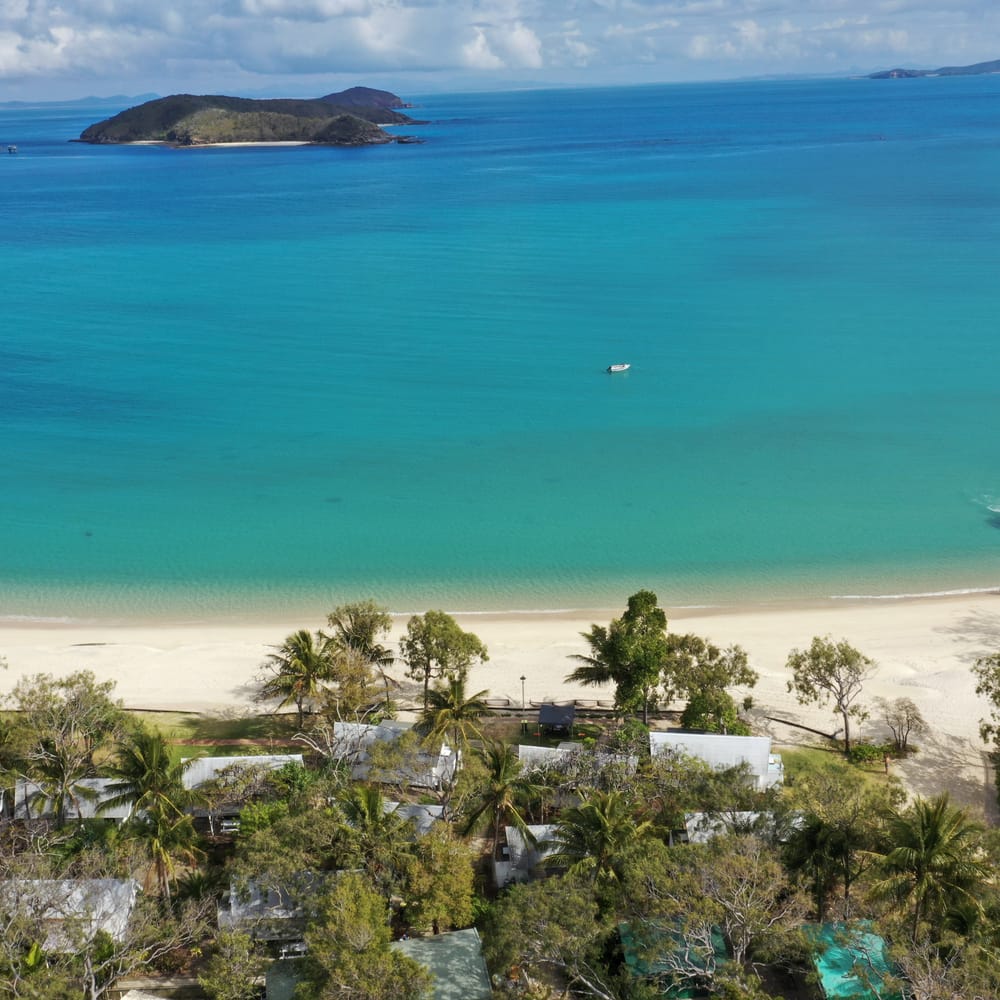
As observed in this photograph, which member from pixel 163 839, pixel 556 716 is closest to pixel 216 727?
pixel 163 839

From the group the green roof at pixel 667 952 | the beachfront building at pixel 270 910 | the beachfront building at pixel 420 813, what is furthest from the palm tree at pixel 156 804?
the green roof at pixel 667 952

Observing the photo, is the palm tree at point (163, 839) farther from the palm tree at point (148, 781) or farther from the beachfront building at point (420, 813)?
the beachfront building at point (420, 813)

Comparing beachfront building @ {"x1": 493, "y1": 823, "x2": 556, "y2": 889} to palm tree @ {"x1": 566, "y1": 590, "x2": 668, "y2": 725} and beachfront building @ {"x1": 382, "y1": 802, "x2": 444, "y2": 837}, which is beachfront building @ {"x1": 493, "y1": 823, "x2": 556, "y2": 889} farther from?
palm tree @ {"x1": 566, "y1": 590, "x2": 668, "y2": 725}

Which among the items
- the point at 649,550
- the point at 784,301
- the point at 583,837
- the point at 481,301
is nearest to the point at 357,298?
the point at 481,301

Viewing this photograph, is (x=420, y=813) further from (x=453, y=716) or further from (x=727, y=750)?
(x=727, y=750)

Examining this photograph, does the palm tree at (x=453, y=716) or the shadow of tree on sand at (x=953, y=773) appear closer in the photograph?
the palm tree at (x=453, y=716)
